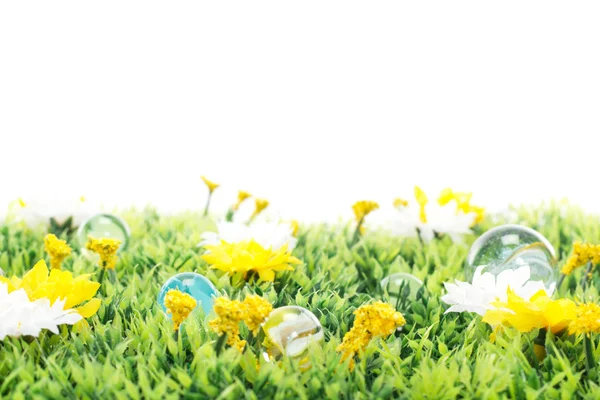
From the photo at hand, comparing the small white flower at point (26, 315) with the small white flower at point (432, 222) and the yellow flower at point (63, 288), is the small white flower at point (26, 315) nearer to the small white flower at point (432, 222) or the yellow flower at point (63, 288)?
the yellow flower at point (63, 288)

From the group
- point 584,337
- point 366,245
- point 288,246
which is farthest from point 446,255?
point 584,337

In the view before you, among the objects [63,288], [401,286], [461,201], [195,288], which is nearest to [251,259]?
[195,288]

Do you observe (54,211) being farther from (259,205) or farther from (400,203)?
(400,203)

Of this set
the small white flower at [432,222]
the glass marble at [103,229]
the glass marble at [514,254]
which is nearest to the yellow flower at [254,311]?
the glass marble at [514,254]

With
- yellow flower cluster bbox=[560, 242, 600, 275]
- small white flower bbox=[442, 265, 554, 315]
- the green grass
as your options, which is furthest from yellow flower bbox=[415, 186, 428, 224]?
small white flower bbox=[442, 265, 554, 315]

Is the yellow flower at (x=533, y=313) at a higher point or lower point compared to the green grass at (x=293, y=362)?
higher

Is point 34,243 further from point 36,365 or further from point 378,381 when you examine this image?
point 378,381
